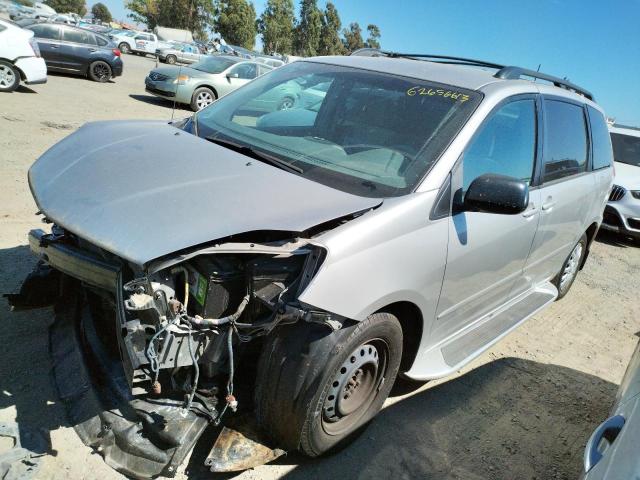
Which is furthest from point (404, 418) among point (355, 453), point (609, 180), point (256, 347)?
point (609, 180)

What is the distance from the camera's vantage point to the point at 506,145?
304 centimetres

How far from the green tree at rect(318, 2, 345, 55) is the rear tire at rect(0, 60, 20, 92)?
214 ft

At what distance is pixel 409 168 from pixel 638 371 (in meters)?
1.44

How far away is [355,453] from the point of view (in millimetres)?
2629

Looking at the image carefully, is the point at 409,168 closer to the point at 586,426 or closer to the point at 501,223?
the point at 501,223

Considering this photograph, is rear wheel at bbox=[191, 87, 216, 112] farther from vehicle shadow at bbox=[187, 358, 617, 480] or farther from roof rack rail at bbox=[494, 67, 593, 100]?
vehicle shadow at bbox=[187, 358, 617, 480]

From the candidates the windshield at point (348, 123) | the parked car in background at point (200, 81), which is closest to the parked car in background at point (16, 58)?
the parked car in background at point (200, 81)

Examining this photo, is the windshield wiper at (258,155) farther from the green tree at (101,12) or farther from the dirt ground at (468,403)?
the green tree at (101,12)

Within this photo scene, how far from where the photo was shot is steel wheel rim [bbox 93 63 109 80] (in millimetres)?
15430

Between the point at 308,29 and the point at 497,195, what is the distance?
231ft

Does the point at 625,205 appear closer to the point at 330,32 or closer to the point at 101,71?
the point at 101,71

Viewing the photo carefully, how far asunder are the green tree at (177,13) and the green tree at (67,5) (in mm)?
14432

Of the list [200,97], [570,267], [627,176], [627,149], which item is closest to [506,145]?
[570,267]

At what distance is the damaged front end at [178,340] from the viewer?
198 centimetres
